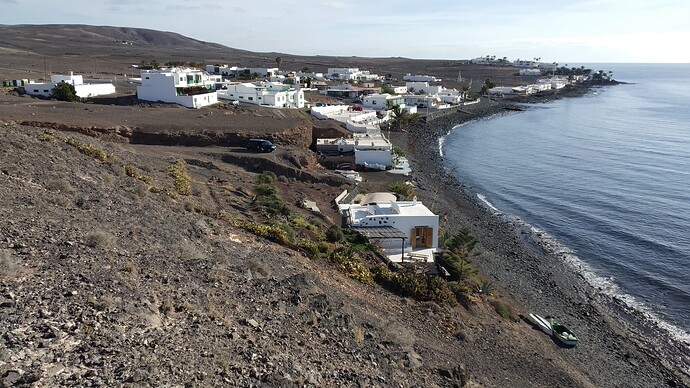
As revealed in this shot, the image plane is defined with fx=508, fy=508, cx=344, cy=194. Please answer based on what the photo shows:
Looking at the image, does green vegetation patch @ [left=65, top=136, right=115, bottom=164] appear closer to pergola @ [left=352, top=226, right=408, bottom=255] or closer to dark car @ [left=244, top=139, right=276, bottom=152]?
pergola @ [left=352, top=226, right=408, bottom=255]

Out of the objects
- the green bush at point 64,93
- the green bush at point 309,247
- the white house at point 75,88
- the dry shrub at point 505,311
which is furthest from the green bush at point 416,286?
the white house at point 75,88

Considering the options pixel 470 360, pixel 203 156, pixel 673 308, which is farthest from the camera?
pixel 203 156

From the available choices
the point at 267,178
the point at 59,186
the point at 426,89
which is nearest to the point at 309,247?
the point at 59,186

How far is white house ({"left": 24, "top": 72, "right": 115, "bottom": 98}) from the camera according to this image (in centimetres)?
4847

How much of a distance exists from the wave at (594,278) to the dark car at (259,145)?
17.6 metres

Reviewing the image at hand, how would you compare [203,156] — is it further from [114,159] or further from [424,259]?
[424,259]

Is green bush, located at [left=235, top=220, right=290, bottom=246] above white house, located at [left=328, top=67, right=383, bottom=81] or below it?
below

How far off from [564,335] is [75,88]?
47630 millimetres

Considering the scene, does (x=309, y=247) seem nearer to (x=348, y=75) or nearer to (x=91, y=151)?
(x=91, y=151)

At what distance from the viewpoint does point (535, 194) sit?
44031 mm

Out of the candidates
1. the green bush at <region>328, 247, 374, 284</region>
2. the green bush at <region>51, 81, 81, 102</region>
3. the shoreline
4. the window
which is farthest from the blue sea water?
the green bush at <region>51, 81, 81, 102</region>

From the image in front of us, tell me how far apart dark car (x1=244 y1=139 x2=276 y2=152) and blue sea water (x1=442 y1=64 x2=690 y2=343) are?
61.3 ft

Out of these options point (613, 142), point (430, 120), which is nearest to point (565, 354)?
point (613, 142)

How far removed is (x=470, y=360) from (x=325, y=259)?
22.1 ft
